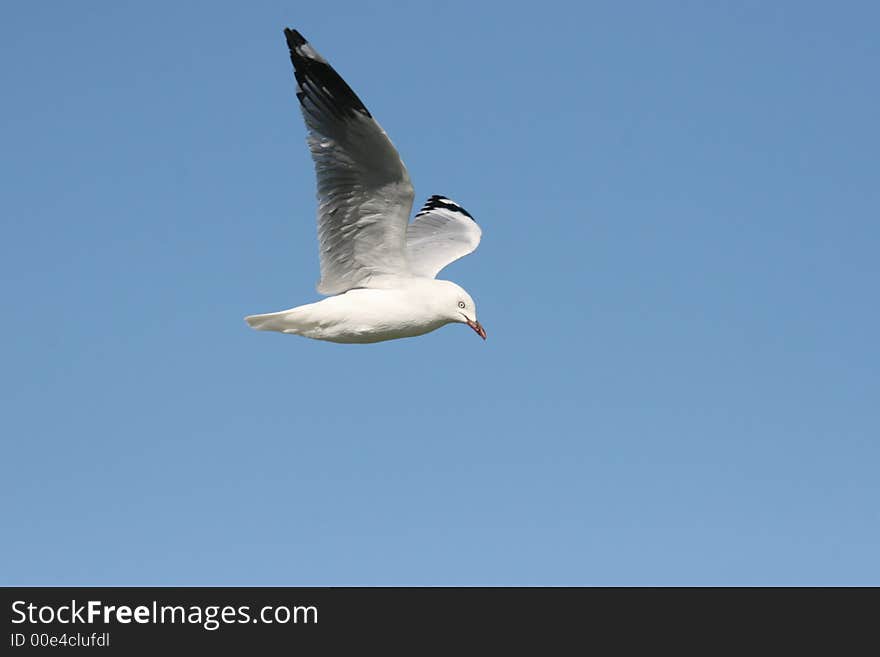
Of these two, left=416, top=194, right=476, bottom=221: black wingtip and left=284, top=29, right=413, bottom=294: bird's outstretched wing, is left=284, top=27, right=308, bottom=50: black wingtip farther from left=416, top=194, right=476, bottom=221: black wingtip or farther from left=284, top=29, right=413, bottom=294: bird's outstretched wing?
left=416, top=194, right=476, bottom=221: black wingtip

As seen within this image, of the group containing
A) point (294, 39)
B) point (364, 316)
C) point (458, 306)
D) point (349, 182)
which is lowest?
point (364, 316)

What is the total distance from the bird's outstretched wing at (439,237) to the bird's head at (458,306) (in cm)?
116

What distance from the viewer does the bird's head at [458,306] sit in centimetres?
1203

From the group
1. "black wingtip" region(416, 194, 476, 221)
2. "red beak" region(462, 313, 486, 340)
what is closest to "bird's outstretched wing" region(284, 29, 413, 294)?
"red beak" region(462, 313, 486, 340)

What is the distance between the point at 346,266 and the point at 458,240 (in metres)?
2.98

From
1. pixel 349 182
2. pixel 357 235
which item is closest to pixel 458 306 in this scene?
pixel 357 235

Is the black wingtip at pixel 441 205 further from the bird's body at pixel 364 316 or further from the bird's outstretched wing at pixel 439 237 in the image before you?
the bird's body at pixel 364 316

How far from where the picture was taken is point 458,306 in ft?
39.7

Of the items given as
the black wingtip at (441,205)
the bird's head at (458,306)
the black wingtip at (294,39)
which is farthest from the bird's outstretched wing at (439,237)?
the black wingtip at (294,39)

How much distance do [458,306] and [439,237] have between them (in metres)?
2.86

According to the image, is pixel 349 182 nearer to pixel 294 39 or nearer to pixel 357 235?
pixel 357 235
